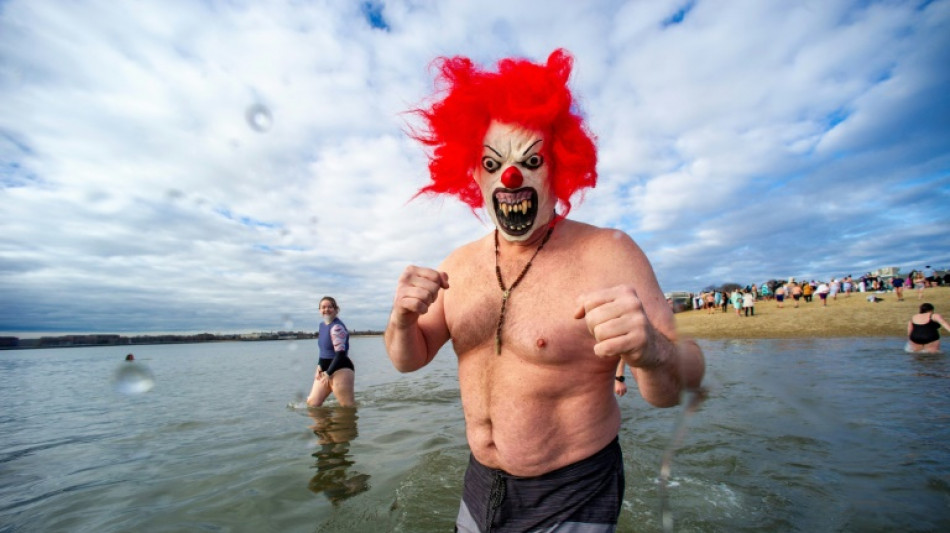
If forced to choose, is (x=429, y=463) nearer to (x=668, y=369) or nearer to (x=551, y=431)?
(x=551, y=431)

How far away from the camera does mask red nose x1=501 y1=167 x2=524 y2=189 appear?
6.82ft

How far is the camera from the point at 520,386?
1.98 m

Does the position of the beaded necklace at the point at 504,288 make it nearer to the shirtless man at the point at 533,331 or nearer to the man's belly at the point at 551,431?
the shirtless man at the point at 533,331

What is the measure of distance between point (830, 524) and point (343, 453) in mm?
5423

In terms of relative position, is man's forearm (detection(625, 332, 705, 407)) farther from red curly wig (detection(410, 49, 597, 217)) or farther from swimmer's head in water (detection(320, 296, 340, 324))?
swimmer's head in water (detection(320, 296, 340, 324))

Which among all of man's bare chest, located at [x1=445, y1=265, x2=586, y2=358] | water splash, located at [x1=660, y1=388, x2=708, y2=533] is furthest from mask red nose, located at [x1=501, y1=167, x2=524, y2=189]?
water splash, located at [x1=660, y1=388, x2=708, y2=533]

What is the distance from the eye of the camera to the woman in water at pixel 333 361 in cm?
849

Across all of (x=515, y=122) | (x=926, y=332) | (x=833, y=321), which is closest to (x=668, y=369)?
(x=515, y=122)

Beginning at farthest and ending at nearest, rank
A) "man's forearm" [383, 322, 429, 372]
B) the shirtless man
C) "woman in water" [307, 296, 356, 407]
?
"woman in water" [307, 296, 356, 407] → "man's forearm" [383, 322, 429, 372] → the shirtless man

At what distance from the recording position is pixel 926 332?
11.4m

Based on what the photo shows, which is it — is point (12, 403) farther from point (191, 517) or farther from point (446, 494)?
point (446, 494)

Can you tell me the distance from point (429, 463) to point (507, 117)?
4.64 m

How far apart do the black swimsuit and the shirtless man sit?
588 inches

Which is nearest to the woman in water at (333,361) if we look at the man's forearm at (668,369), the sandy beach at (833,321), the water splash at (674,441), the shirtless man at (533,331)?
the water splash at (674,441)
